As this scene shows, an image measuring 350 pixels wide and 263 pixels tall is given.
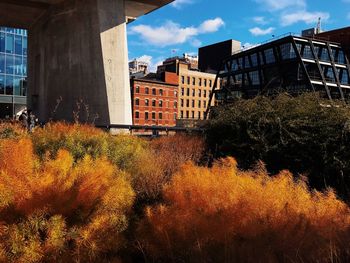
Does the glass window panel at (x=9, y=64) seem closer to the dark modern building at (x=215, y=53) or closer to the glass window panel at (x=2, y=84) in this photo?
the glass window panel at (x=2, y=84)

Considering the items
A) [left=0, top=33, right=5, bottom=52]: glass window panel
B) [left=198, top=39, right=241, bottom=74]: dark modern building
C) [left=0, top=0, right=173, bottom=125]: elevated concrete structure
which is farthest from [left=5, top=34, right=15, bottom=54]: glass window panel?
[left=198, top=39, right=241, bottom=74]: dark modern building

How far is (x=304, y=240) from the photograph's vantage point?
164 inches

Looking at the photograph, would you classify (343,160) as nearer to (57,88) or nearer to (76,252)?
(76,252)

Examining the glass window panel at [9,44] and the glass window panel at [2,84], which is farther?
the glass window panel at [9,44]

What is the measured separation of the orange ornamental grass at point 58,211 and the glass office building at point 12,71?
4867 centimetres

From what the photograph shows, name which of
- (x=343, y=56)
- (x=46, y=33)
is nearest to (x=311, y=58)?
(x=343, y=56)

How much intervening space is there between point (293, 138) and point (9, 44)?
5028 centimetres

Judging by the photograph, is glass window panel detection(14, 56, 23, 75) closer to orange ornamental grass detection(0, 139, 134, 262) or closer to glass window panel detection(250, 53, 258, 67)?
glass window panel detection(250, 53, 258, 67)

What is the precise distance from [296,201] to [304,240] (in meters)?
0.88

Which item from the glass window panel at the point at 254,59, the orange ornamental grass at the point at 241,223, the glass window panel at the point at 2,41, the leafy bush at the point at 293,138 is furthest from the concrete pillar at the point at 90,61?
the glass window panel at the point at 254,59

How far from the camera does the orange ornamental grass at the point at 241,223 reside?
4.12 meters

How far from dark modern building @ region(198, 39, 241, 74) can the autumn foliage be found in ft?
378

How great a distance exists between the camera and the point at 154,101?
92062 millimetres

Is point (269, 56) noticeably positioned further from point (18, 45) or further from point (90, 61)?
point (90, 61)
